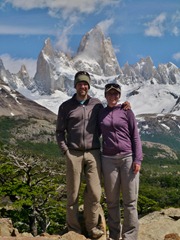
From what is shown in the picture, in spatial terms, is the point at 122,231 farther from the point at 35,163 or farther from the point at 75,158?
the point at 35,163

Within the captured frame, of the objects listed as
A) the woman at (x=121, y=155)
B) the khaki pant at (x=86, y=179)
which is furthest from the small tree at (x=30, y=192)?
the woman at (x=121, y=155)

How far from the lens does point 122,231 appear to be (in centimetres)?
936

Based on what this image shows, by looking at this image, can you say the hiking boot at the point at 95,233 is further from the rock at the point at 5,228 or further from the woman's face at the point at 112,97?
the woman's face at the point at 112,97

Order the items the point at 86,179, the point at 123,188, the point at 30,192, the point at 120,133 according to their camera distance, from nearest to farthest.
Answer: the point at 120,133, the point at 123,188, the point at 86,179, the point at 30,192

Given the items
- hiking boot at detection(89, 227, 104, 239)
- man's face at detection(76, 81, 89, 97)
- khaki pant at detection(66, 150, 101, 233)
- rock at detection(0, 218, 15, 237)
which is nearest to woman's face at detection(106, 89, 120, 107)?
man's face at detection(76, 81, 89, 97)

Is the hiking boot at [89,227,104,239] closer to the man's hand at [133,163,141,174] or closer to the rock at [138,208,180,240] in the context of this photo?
the rock at [138,208,180,240]

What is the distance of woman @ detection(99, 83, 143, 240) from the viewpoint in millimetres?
8922

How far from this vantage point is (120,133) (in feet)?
29.3

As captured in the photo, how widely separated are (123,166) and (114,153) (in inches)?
13.6

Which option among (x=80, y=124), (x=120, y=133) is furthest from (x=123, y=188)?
(x=80, y=124)

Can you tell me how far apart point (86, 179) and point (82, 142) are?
865 millimetres

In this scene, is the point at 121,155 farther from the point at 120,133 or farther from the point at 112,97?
the point at 112,97

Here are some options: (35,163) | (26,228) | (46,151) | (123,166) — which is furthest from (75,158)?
(46,151)

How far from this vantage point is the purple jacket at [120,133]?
891cm
